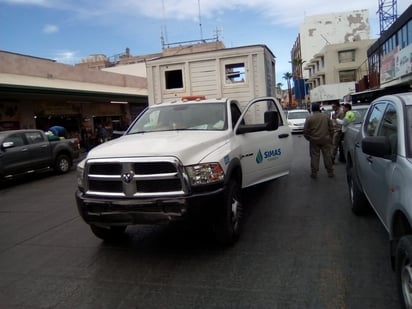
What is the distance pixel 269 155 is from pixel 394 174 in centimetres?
343

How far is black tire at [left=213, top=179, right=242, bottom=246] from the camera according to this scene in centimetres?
460

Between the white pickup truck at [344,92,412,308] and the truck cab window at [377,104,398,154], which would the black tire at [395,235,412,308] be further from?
the truck cab window at [377,104,398,154]

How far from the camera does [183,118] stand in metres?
6.10

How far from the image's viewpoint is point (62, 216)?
7168 millimetres

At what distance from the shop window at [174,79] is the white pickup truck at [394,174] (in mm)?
5744

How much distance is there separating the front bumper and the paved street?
12.8 inches

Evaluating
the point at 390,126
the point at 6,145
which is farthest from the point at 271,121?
the point at 6,145

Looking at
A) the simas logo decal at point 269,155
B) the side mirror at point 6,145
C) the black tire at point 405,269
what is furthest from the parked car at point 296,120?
the black tire at point 405,269

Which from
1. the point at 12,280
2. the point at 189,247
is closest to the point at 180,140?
the point at 189,247

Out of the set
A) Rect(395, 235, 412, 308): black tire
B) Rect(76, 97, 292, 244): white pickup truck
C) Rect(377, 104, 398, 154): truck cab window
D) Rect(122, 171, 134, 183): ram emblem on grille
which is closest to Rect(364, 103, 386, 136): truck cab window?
Rect(377, 104, 398, 154): truck cab window

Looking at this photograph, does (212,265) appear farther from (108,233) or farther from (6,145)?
(6,145)

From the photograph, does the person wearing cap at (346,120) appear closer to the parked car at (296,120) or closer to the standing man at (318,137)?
the standing man at (318,137)

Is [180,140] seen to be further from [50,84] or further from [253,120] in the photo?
[50,84]

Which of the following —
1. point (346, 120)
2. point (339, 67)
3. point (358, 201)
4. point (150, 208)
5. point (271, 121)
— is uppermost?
point (339, 67)
